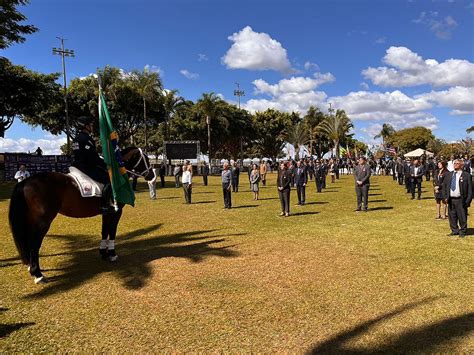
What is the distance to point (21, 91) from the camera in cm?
3306

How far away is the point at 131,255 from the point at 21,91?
104ft

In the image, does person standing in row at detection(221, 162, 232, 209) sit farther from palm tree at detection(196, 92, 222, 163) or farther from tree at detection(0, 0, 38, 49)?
palm tree at detection(196, 92, 222, 163)

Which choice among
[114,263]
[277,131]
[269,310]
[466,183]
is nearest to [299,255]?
[269,310]

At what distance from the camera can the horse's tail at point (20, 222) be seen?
635 centimetres

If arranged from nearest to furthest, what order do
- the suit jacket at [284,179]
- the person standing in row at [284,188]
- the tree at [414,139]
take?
the person standing in row at [284,188] < the suit jacket at [284,179] < the tree at [414,139]

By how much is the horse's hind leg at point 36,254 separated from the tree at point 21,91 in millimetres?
30773

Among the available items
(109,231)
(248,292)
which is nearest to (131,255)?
(109,231)

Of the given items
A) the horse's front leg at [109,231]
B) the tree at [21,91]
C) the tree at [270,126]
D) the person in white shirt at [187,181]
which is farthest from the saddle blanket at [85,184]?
the tree at [270,126]

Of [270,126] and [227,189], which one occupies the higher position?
[270,126]

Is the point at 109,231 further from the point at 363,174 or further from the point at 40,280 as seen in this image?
the point at 363,174

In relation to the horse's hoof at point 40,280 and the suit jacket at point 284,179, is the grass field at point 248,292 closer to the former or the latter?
the horse's hoof at point 40,280

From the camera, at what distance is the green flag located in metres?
7.36

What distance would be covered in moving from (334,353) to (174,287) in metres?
2.95

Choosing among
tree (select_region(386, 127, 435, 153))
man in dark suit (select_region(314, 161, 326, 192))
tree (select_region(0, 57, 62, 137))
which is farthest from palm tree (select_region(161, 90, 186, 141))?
tree (select_region(386, 127, 435, 153))
